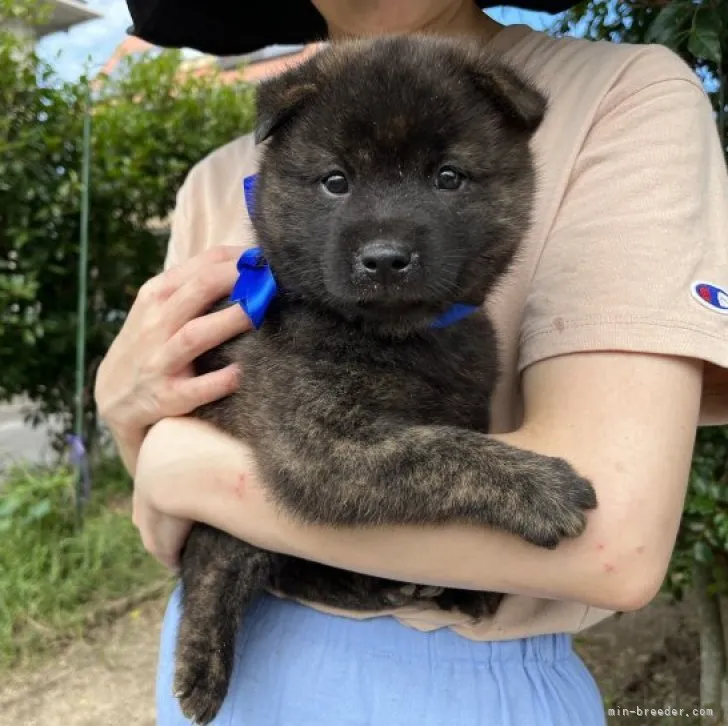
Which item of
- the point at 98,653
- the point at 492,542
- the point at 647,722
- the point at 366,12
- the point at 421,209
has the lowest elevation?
the point at 98,653

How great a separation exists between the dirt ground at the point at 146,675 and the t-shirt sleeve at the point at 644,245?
2.57 m

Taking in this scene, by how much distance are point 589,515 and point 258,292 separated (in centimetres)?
81

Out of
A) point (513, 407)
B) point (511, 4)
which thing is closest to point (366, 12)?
point (511, 4)

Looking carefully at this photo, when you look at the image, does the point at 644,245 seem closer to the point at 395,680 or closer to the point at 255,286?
the point at 255,286

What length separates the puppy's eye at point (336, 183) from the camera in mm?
1541

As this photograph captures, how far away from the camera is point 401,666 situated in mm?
1476

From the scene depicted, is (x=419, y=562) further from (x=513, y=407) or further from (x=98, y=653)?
(x=98, y=653)

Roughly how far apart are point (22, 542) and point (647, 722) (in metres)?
3.51

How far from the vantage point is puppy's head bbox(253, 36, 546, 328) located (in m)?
1.43

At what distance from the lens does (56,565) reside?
4332 millimetres

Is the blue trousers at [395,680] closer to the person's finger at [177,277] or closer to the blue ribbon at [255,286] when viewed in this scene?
the blue ribbon at [255,286]

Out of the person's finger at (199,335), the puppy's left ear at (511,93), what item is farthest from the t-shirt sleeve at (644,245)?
the person's finger at (199,335)

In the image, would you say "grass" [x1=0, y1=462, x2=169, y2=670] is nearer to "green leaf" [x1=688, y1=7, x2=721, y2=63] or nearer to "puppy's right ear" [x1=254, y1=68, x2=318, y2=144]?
"puppy's right ear" [x1=254, y1=68, x2=318, y2=144]

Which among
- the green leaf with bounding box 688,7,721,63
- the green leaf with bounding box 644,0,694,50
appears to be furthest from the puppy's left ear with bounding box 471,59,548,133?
the green leaf with bounding box 644,0,694,50
